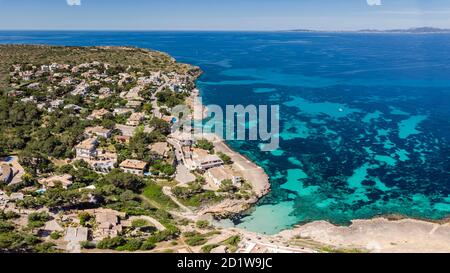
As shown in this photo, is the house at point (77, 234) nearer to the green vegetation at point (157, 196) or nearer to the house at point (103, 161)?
the green vegetation at point (157, 196)

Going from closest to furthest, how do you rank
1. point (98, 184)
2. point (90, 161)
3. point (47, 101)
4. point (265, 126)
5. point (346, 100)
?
point (98, 184) < point (90, 161) < point (265, 126) < point (47, 101) < point (346, 100)

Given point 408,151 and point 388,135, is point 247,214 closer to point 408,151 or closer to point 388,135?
point 408,151

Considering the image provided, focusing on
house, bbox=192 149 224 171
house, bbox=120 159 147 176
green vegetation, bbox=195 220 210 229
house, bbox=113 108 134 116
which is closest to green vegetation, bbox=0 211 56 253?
green vegetation, bbox=195 220 210 229

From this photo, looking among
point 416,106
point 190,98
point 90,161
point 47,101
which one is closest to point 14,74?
point 47,101

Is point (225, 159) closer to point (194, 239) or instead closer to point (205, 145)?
point (205, 145)

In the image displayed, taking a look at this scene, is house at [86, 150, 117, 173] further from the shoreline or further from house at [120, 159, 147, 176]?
the shoreline

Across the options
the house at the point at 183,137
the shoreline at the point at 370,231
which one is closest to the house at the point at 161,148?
the house at the point at 183,137
